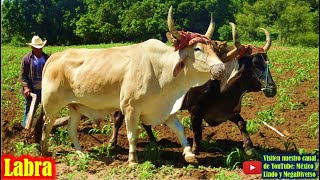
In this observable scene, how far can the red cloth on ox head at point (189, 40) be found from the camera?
539 centimetres

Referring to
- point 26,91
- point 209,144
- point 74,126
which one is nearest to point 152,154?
point 209,144

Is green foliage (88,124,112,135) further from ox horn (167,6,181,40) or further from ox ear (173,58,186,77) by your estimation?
ox horn (167,6,181,40)

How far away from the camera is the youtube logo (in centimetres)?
527

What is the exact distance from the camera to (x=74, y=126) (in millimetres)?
6543

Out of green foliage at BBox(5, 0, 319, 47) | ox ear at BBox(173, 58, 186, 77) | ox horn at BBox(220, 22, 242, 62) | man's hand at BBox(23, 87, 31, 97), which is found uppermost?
green foliage at BBox(5, 0, 319, 47)

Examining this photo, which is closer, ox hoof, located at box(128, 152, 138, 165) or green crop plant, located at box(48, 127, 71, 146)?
ox hoof, located at box(128, 152, 138, 165)

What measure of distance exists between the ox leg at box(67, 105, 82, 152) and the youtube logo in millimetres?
2431

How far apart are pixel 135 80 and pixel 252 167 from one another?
1.78 meters

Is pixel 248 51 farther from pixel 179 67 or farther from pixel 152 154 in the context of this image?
pixel 152 154

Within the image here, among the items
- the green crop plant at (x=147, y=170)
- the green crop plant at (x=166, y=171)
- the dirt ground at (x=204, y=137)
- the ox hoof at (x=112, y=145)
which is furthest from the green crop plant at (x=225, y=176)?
the ox hoof at (x=112, y=145)

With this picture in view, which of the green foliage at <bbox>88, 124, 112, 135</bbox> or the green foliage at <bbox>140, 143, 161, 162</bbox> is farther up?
the green foliage at <bbox>88, 124, 112, 135</bbox>

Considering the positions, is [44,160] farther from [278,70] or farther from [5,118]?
[278,70]

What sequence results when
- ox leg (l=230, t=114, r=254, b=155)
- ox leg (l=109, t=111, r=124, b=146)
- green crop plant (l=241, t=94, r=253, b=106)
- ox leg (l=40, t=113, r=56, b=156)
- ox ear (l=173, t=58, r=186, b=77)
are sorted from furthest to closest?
green crop plant (l=241, t=94, r=253, b=106), ox leg (l=109, t=111, r=124, b=146), ox leg (l=40, t=113, r=56, b=156), ox leg (l=230, t=114, r=254, b=155), ox ear (l=173, t=58, r=186, b=77)

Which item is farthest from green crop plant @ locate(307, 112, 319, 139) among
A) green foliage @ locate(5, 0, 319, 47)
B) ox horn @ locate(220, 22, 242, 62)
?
green foliage @ locate(5, 0, 319, 47)
